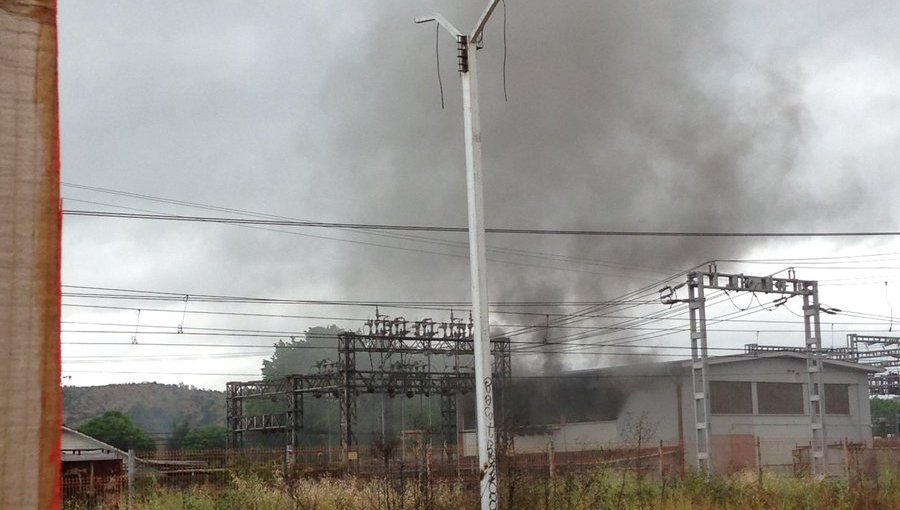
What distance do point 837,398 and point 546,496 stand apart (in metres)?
48.1

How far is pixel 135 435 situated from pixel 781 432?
39.2 m

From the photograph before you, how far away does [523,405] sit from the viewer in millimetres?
52125

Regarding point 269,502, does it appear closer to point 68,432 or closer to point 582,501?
point 582,501

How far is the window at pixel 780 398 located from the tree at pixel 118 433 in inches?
1438

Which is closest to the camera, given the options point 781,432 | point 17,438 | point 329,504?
point 17,438

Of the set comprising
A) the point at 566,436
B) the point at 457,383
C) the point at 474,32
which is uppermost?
the point at 474,32

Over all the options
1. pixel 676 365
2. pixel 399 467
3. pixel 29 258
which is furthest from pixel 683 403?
pixel 29 258

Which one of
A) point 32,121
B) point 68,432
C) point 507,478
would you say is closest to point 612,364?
point 68,432

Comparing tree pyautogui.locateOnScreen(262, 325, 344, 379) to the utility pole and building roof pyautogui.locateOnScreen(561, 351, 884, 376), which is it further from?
the utility pole

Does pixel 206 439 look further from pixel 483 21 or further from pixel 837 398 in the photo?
pixel 483 21

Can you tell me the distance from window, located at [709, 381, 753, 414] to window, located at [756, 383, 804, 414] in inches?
31.2

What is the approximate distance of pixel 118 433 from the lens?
2357 inches

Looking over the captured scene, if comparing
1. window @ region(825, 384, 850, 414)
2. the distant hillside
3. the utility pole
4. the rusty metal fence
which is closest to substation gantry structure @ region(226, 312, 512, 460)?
the rusty metal fence

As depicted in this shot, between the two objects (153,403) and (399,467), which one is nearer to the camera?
(399,467)
